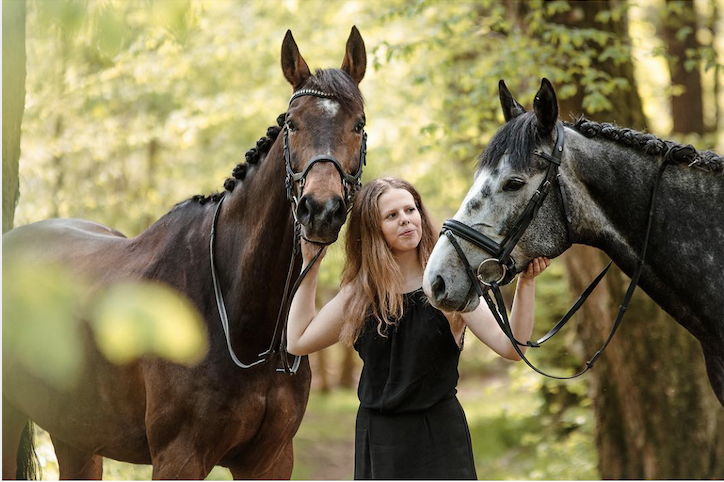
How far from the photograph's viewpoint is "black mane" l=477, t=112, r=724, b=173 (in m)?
2.92

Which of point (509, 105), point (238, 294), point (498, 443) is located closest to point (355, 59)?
point (509, 105)

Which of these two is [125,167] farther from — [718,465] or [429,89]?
[718,465]

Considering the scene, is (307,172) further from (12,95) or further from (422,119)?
(422,119)

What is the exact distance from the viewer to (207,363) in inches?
143

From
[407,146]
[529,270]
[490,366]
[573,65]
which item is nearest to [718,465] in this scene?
[573,65]

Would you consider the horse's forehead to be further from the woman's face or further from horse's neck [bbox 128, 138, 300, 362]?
horse's neck [bbox 128, 138, 300, 362]

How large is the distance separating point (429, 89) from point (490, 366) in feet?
34.1

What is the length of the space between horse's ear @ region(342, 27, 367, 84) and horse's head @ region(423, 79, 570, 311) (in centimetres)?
107

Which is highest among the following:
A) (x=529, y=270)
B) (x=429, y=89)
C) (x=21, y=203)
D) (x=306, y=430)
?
(x=429, y=89)

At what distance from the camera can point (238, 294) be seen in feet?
12.3

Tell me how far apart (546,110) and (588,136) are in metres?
0.30

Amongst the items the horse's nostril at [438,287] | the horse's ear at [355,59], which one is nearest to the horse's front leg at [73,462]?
the horse's ear at [355,59]

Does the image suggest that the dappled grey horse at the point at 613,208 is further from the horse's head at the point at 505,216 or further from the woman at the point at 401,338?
the woman at the point at 401,338

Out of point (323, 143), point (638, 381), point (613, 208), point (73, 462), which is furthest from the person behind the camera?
point (638, 381)
